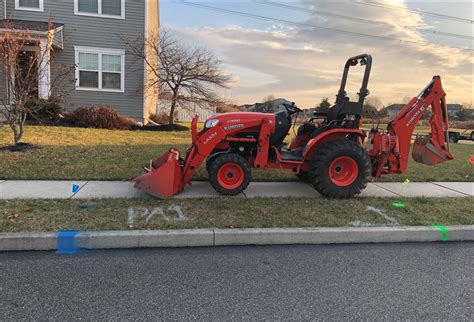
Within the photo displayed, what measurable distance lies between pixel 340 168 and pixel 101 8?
14.8 metres

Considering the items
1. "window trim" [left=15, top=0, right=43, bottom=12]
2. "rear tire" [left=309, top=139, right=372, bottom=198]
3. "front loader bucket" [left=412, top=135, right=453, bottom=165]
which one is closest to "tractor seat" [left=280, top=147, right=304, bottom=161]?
"rear tire" [left=309, top=139, right=372, bottom=198]

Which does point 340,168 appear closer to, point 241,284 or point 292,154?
point 292,154

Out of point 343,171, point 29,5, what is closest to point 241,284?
point 343,171

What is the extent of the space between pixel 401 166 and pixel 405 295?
362 centimetres

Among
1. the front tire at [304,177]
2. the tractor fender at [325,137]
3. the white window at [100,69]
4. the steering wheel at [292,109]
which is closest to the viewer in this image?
the tractor fender at [325,137]

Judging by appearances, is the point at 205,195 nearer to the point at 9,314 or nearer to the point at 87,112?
the point at 9,314

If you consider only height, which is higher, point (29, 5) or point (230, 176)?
point (29, 5)

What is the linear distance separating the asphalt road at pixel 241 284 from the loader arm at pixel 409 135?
2.38 metres

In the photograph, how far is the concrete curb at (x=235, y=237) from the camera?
13.2 ft

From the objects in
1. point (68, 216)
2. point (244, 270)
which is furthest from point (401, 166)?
point (68, 216)

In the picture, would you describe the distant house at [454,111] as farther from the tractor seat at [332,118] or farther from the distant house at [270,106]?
the distant house at [270,106]

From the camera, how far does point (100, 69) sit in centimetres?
1670

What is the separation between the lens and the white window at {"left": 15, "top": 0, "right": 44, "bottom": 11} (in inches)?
630

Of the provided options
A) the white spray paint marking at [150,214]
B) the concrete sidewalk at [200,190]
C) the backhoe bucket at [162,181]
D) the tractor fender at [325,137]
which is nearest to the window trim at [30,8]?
the concrete sidewalk at [200,190]
